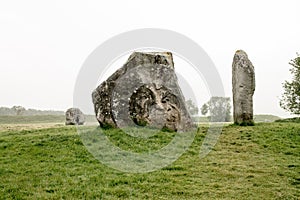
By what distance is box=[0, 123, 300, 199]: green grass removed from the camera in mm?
10492

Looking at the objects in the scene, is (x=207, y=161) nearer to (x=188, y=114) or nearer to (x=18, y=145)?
(x=188, y=114)

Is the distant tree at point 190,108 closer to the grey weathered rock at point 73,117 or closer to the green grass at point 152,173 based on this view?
the green grass at point 152,173

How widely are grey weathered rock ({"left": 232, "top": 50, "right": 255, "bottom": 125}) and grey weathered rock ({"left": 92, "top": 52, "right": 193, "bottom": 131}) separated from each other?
174 inches

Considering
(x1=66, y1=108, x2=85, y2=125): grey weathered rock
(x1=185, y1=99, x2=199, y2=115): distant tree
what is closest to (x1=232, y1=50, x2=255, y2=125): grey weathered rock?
(x1=185, y1=99, x2=199, y2=115): distant tree

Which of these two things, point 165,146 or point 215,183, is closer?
point 215,183

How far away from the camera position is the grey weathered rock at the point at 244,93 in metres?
22.9

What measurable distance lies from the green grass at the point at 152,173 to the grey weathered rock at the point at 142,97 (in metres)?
1.73

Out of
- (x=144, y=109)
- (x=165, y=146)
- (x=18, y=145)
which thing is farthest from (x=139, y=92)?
(x=18, y=145)

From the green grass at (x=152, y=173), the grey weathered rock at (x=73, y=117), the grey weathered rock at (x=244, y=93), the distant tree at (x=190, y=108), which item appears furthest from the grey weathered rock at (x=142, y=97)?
the grey weathered rock at (x=73, y=117)

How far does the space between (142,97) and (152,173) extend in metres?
7.54

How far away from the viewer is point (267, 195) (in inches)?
417

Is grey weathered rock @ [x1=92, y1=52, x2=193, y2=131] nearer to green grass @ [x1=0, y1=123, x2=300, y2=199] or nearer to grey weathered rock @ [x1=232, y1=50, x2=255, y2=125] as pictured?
green grass @ [x1=0, y1=123, x2=300, y2=199]

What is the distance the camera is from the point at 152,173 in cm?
1246

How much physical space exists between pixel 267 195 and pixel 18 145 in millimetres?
11090
